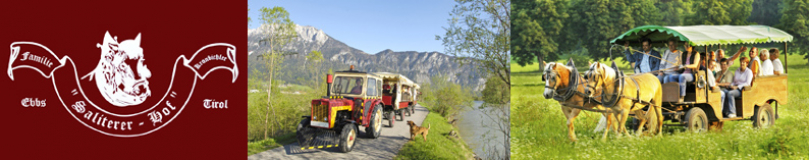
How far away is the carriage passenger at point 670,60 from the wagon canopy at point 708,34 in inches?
2.7

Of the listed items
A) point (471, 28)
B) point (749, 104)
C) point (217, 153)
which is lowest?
point (217, 153)

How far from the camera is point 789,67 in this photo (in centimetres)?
537

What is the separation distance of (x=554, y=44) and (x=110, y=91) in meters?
4.75

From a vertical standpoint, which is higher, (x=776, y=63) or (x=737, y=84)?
(x=776, y=63)

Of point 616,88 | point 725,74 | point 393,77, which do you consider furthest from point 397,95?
point 725,74

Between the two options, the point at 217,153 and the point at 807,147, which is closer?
the point at 807,147

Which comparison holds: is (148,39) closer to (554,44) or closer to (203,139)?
(203,139)

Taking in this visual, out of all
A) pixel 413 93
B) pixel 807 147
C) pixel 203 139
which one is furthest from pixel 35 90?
pixel 807 147

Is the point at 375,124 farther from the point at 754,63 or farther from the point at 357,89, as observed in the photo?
the point at 754,63

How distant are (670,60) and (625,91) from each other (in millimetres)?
481

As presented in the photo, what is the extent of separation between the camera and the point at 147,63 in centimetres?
662

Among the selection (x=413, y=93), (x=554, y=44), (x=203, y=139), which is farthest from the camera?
(x=203, y=139)

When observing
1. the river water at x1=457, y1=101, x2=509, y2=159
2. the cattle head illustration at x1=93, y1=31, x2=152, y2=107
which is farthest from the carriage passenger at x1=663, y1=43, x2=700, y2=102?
the cattle head illustration at x1=93, y1=31, x2=152, y2=107

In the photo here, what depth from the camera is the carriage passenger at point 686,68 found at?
5.07 metres
